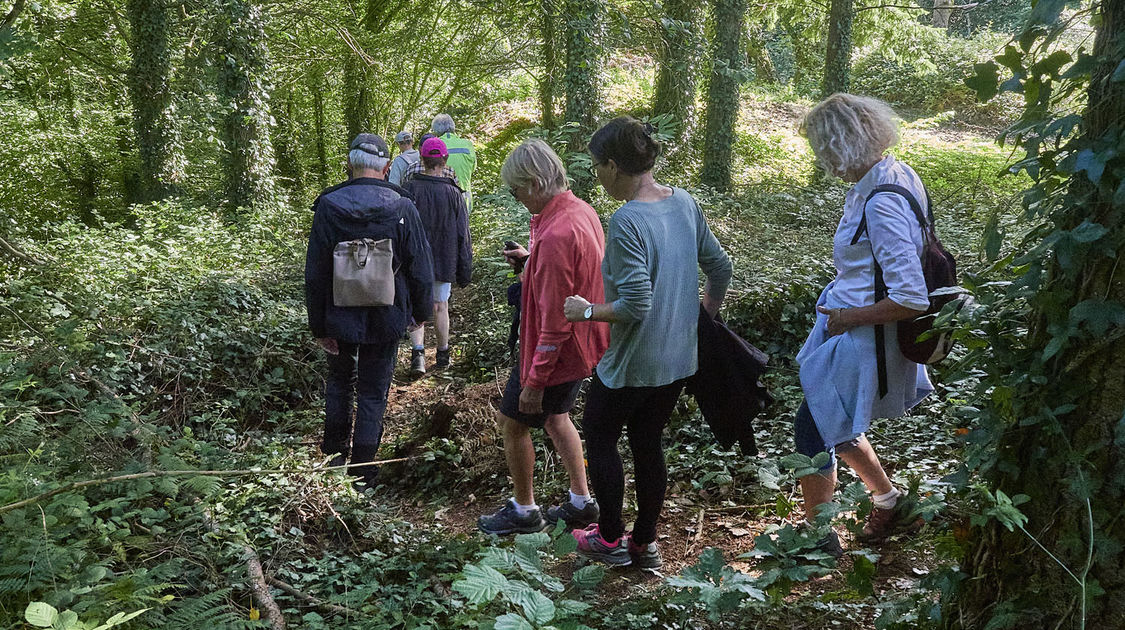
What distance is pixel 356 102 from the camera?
58.0 feet

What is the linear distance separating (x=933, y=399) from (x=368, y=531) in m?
3.50

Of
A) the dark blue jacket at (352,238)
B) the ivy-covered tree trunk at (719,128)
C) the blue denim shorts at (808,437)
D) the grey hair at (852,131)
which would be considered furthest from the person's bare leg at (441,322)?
the ivy-covered tree trunk at (719,128)

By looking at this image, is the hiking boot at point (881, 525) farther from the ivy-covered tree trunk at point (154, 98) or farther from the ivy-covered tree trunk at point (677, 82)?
the ivy-covered tree trunk at point (154, 98)

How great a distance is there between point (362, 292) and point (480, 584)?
9.99 ft

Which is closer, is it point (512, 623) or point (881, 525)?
point (512, 623)

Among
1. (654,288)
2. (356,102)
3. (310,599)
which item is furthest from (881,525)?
(356,102)

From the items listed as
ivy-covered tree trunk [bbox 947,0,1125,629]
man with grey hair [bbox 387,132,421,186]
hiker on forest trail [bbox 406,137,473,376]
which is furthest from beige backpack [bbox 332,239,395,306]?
ivy-covered tree trunk [bbox 947,0,1125,629]

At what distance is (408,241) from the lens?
518 centimetres

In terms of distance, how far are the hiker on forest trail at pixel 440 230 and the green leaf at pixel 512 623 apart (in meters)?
5.18

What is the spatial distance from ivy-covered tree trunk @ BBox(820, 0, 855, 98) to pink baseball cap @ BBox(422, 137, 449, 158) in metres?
9.66

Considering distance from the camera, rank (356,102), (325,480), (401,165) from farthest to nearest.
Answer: (356,102) < (401,165) < (325,480)

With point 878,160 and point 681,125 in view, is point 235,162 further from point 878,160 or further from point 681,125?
point 878,160

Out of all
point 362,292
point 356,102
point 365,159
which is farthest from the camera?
point 356,102

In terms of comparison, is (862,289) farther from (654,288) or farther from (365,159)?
Result: (365,159)
